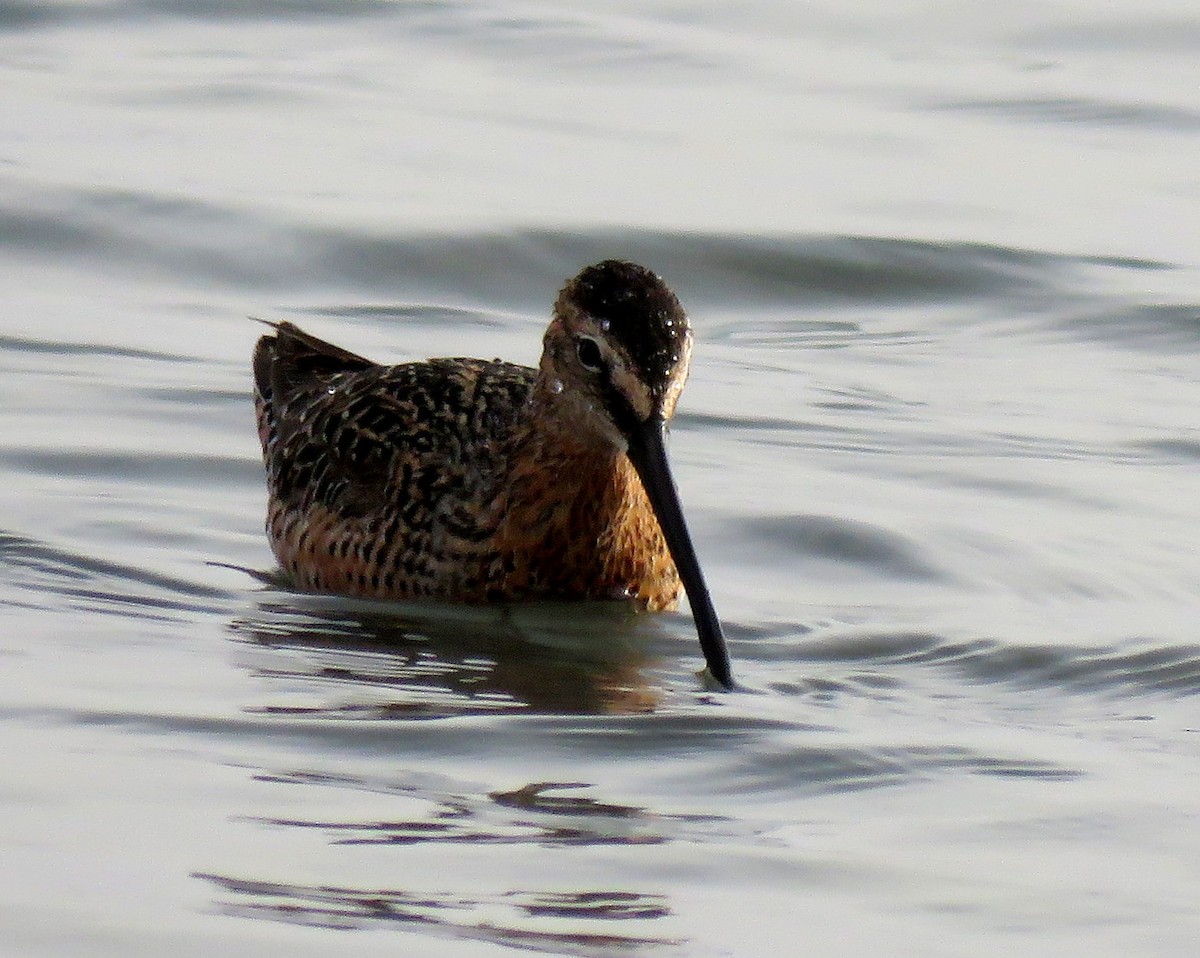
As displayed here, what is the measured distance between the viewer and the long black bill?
281 inches

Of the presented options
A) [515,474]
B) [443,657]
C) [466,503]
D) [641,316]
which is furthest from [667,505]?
[466,503]

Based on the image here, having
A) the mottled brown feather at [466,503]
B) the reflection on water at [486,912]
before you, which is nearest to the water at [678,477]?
the reflection on water at [486,912]

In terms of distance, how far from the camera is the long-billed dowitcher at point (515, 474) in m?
7.30

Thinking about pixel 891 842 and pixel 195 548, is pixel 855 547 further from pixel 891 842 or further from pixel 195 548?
pixel 891 842

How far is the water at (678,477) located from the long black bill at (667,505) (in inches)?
8.6

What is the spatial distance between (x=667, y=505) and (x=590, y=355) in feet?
1.81

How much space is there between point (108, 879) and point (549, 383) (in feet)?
10.6

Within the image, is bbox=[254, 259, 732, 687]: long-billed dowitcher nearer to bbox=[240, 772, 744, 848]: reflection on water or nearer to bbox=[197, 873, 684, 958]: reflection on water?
bbox=[240, 772, 744, 848]: reflection on water

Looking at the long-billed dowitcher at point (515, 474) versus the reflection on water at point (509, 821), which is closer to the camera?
the reflection on water at point (509, 821)

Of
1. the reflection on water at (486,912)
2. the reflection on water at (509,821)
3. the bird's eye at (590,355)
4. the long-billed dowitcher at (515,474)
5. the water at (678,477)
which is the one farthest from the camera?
the bird's eye at (590,355)

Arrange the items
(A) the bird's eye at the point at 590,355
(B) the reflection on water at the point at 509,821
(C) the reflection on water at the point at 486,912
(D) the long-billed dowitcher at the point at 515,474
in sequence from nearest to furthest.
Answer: (C) the reflection on water at the point at 486,912 → (B) the reflection on water at the point at 509,821 → (D) the long-billed dowitcher at the point at 515,474 → (A) the bird's eye at the point at 590,355

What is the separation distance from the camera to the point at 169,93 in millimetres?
14227

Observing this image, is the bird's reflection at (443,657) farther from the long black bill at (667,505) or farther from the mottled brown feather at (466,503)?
the long black bill at (667,505)

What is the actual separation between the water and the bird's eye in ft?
2.43
